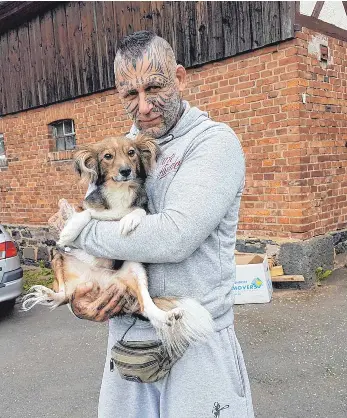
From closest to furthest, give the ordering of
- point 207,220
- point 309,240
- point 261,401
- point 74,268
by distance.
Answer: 1. point 207,220
2. point 74,268
3. point 261,401
4. point 309,240

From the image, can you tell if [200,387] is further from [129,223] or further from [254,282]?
[254,282]

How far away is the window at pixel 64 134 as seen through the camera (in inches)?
393

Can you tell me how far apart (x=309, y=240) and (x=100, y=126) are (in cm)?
473

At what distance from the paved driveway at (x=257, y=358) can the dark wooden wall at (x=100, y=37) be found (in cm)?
370

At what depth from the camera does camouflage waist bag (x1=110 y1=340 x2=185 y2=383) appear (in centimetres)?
181

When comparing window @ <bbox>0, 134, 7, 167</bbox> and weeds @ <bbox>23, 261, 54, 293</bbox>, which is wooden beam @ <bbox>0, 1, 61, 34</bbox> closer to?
window @ <bbox>0, 134, 7, 167</bbox>

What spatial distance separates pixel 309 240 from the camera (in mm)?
6531

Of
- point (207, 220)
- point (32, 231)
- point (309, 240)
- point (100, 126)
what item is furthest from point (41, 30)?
point (207, 220)

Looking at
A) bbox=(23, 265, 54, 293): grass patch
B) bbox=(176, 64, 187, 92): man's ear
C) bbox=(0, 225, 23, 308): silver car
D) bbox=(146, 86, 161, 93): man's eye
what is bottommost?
bbox=(23, 265, 54, 293): grass patch

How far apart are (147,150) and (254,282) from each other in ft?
14.8

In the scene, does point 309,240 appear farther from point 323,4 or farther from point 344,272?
point 323,4

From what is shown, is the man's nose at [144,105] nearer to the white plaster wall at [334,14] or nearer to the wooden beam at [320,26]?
the wooden beam at [320,26]

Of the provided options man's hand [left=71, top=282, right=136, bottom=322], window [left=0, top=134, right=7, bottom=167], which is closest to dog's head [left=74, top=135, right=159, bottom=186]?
man's hand [left=71, top=282, right=136, bottom=322]

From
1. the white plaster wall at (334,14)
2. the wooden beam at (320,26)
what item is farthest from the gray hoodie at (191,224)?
the white plaster wall at (334,14)
